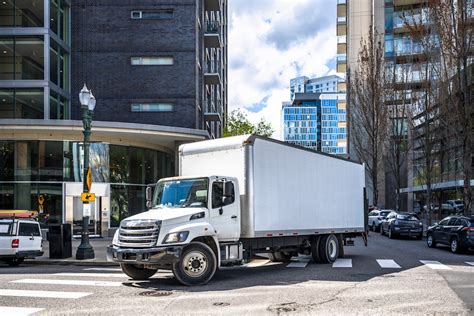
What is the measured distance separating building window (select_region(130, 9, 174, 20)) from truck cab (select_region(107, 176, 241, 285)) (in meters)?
23.3

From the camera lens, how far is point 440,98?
2975cm

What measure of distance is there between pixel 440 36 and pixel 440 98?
3.32 m

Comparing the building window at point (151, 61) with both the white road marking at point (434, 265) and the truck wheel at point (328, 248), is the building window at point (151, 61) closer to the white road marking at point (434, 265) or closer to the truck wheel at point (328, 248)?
the truck wheel at point (328, 248)

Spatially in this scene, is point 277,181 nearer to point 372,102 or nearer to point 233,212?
point 233,212

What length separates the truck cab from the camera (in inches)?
468

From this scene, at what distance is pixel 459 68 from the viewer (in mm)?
27875

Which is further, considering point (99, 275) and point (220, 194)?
point (99, 275)

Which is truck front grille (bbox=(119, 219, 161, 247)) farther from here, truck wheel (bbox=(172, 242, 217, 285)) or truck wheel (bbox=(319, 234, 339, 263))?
truck wheel (bbox=(319, 234, 339, 263))

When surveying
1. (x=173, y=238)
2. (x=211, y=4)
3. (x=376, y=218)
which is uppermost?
(x=211, y=4)

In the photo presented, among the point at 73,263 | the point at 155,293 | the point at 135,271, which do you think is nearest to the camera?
the point at 155,293

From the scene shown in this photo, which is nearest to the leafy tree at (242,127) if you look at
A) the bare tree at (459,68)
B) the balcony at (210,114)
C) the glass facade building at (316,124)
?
the balcony at (210,114)

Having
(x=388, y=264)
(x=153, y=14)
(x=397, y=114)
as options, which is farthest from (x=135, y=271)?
(x=397, y=114)

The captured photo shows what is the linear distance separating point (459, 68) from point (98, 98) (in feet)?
69.3

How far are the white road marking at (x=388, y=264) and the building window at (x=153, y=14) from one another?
2286cm
